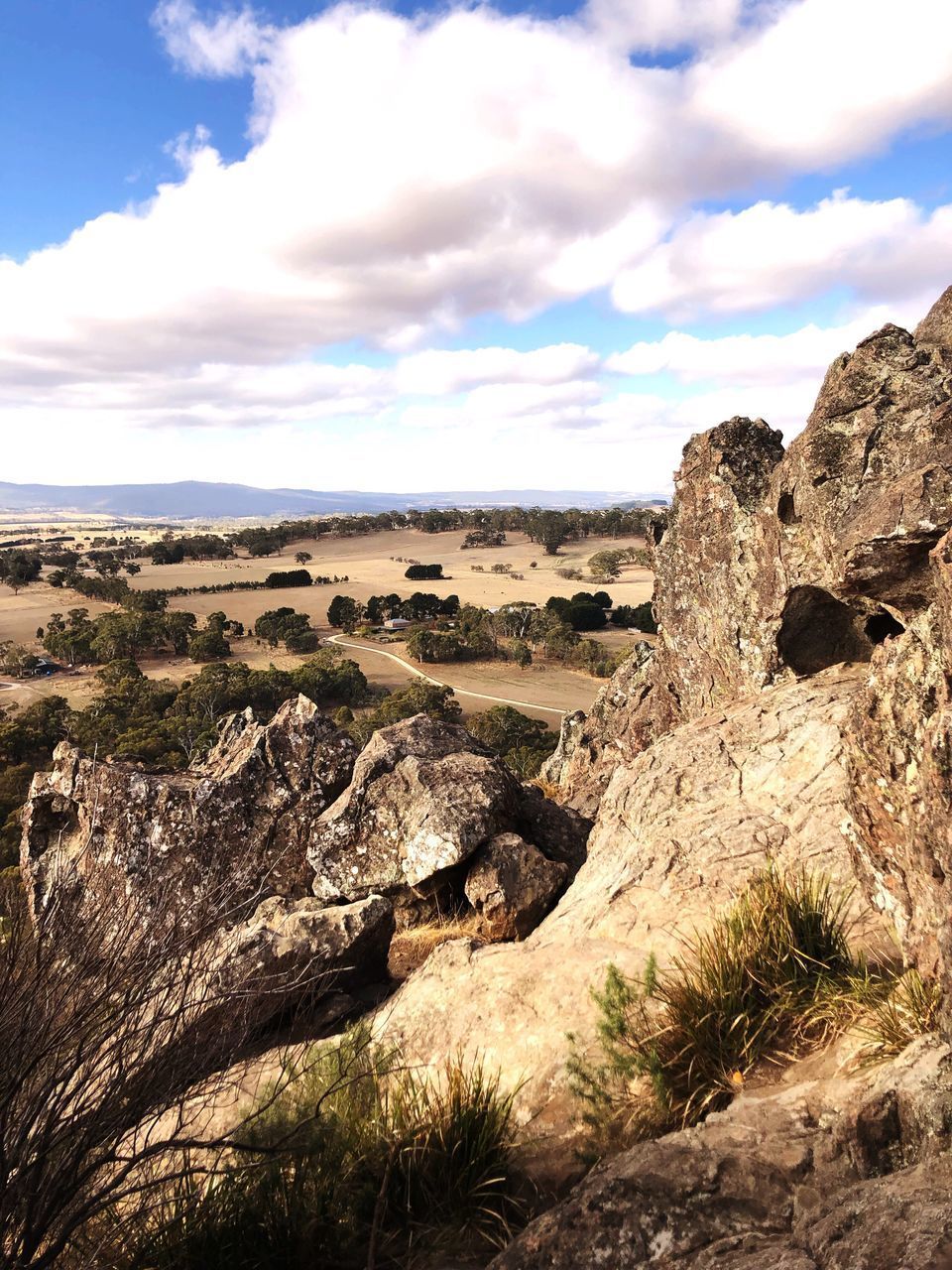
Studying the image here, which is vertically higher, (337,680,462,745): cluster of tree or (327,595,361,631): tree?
(327,595,361,631): tree

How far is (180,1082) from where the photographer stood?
4227 millimetres

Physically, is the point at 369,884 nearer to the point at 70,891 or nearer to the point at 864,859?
the point at 70,891

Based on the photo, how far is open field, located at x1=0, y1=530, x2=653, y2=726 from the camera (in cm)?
4612

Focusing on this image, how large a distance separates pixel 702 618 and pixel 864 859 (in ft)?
25.7

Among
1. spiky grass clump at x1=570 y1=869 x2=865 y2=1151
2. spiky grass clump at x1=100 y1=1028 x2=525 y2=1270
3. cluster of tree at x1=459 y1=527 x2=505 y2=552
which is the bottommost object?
spiky grass clump at x1=100 y1=1028 x2=525 y2=1270

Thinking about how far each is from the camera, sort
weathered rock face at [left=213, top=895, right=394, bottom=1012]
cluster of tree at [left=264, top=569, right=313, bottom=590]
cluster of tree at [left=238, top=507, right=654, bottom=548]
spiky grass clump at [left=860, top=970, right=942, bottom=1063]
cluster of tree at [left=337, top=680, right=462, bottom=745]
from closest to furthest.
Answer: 1. spiky grass clump at [left=860, top=970, right=942, bottom=1063]
2. weathered rock face at [left=213, top=895, right=394, bottom=1012]
3. cluster of tree at [left=337, top=680, right=462, bottom=745]
4. cluster of tree at [left=264, top=569, right=313, bottom=590]
5. cluster of tree at [left=238, top=507, right=654, bottom=548]

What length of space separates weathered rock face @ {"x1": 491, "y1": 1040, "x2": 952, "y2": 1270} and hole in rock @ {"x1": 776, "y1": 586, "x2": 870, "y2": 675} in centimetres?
730

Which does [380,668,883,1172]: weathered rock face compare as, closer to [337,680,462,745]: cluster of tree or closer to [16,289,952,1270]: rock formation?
[16,289,952,1270]: rock formation

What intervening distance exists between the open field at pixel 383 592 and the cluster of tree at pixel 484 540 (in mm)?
2105

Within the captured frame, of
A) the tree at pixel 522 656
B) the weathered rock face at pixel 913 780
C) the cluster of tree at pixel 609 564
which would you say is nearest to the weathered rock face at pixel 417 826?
the weathered rock face at pixel 913 780

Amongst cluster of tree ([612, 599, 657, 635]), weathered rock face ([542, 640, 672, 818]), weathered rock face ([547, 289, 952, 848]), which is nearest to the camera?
weathered rock face ([547, 289, 952, 848])

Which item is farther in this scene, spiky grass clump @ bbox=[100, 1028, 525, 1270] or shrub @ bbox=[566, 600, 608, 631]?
shrub @ bbox=[566, 600, 608, 631]

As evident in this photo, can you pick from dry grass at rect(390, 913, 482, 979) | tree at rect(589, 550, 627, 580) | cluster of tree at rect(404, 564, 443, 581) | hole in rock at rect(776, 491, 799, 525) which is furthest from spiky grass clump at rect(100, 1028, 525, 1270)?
cluster of tree at rect(404, 564, 443, 581)

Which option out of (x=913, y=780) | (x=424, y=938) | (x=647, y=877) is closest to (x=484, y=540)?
(x=424, y=938)
